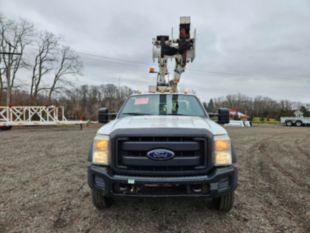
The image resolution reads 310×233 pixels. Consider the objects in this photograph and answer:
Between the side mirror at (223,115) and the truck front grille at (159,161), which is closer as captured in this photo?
the truck front grille at (159,161)

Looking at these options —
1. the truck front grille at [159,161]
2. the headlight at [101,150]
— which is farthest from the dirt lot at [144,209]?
the headlight at [101,150]

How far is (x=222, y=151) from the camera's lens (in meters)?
2.30

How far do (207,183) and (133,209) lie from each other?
47.9 inches

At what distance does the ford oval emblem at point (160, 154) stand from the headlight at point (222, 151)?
0.53 meters

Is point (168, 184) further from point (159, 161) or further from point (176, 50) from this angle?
point (176, 50)

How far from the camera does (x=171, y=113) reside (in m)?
3.50

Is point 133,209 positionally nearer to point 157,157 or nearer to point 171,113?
point 157,157

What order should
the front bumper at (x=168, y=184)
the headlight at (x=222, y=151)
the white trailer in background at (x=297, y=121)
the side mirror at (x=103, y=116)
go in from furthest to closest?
the white trailer in background at (x=297, y=121) → the side mirror at (x=103, y=116) → the headlight at (x=222, y=151) → the front bumper at (x=168, y=184)

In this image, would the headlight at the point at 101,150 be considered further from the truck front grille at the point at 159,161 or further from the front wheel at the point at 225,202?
the front wheel at the point at 225,202

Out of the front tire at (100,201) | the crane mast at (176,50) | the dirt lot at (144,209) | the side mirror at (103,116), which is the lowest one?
the dirt lot at (144,209)

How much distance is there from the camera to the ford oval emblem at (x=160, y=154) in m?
2.20

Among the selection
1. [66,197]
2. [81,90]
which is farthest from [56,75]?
[66,197]

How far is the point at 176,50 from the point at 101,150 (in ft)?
14.3

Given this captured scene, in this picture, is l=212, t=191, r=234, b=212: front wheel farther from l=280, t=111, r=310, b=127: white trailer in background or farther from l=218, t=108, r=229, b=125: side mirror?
l=280, t=111, r=310, b=127: white trailer in background
